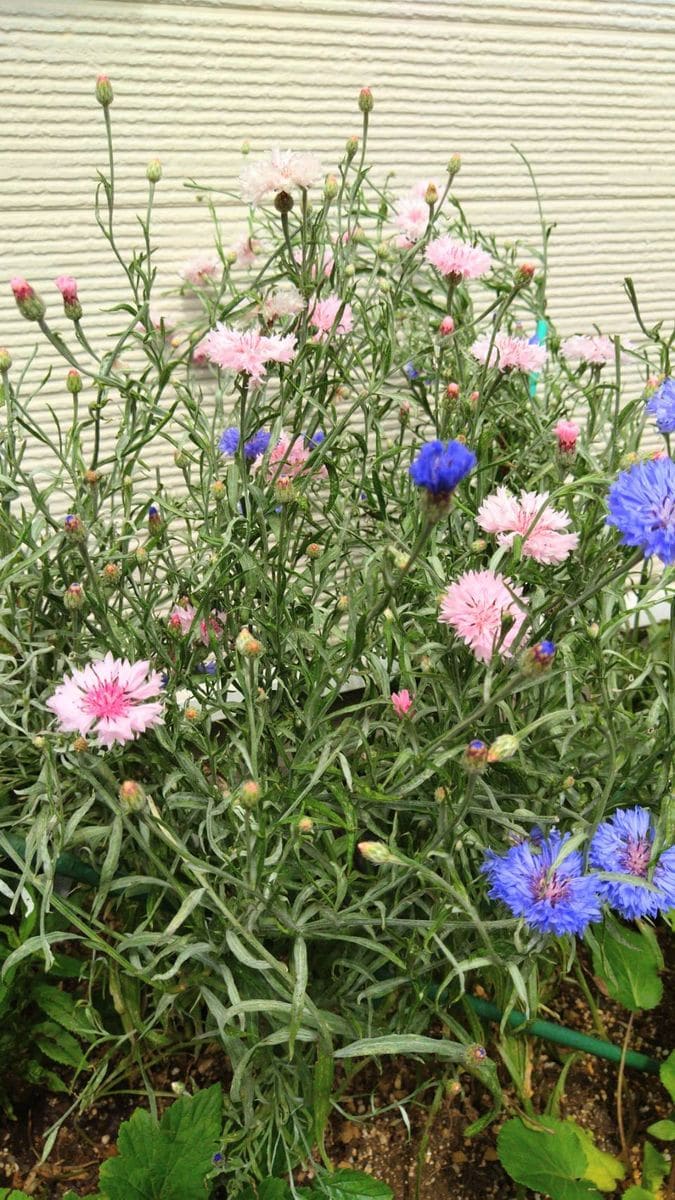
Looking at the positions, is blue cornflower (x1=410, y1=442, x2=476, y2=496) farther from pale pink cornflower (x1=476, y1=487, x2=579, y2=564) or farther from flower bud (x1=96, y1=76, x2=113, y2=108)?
flower bud (x1=96, y1=76, x2=113, y2=108)

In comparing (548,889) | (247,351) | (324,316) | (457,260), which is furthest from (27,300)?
(548,889)

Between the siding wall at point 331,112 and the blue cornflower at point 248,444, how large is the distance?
334 mm

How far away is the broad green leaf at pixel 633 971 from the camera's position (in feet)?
2.54

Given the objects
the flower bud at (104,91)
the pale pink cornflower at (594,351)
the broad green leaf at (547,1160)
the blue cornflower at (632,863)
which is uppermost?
the flower bud at (104,91)

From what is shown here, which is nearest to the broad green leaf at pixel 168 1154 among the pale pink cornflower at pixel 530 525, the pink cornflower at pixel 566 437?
the pale pink cornflower at pixel 530 525

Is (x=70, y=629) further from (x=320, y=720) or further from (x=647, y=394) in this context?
(x=647, y=394)

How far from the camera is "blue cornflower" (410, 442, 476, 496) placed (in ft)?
1.47

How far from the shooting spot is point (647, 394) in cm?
70

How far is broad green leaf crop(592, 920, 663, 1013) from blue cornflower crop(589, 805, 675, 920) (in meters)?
0.13

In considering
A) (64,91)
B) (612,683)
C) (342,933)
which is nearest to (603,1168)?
(342,933)

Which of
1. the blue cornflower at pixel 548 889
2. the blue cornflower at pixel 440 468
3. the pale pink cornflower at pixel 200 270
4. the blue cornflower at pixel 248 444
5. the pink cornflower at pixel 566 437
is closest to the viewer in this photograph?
the blue cornflower at pixel 440 468

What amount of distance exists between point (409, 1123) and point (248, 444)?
596 millimetres

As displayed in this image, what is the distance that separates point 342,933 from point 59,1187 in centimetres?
31

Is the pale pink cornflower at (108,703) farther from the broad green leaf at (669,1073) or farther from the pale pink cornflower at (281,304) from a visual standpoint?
the broad green leaf at (669,1073)
